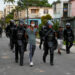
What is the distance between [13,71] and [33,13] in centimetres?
6434

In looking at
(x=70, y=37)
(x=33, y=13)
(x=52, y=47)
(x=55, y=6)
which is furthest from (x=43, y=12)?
(x=52, y=47)

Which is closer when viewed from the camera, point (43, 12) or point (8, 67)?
point (8, 67)

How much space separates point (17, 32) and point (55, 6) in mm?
44638

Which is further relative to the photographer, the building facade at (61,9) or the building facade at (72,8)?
the building facade at (61,9)

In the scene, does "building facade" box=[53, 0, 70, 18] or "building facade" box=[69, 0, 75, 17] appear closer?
"building facade" box=[69, 0, 75, 17]

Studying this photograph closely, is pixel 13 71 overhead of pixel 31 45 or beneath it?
beneath

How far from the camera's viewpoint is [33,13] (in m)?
73.0

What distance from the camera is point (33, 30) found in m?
10.3

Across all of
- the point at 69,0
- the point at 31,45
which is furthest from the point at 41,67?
the point at 69,0

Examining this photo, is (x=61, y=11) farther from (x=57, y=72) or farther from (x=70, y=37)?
(x=57, y=72)

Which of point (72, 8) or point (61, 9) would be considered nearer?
point (72, 8)

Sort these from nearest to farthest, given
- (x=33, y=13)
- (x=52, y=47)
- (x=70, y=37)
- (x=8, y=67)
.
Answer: (x=8, y=67), (x=52, y=47), (x=70, y=37), (x=33, y=13)

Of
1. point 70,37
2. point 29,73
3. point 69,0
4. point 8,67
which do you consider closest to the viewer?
point 29,73

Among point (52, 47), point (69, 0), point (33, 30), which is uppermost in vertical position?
point (69, 0)
